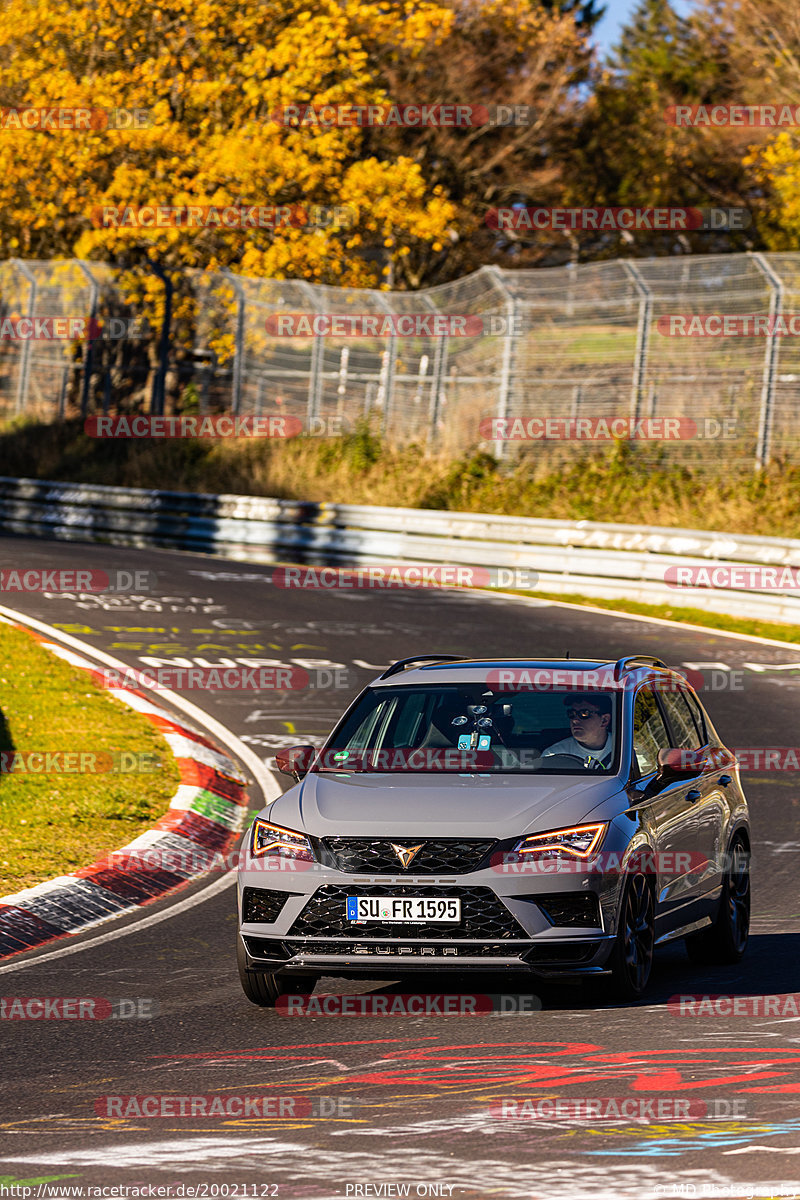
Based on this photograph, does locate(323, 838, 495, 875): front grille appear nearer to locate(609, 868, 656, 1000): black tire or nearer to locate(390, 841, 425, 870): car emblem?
locate(390, 841, 425, 870): car emblem

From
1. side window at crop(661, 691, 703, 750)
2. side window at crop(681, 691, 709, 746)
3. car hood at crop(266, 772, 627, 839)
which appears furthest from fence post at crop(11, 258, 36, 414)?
car hood at crop(266, 772, 627, 839)

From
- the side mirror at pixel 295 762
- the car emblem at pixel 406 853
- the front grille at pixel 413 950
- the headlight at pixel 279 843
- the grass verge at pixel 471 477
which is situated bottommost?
the front grille at pixel 413 950

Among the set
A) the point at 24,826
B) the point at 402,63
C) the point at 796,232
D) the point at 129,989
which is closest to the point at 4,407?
the point at 402,63

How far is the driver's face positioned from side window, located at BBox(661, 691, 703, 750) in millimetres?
831

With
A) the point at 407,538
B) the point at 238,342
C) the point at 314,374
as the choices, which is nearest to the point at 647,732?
the point at 407,538

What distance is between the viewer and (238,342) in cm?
3825

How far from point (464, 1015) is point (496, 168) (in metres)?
48.7

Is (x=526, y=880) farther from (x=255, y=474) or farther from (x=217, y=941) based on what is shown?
(x=255, y=474)

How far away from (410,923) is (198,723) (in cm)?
889

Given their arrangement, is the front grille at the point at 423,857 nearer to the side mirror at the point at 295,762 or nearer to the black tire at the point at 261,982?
the black tire at the point at 261,982

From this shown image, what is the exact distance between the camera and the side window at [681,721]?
955 centimetres

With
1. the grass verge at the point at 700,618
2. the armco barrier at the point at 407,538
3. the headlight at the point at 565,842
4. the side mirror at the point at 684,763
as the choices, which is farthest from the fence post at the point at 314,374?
the headlight at the point at 565,842

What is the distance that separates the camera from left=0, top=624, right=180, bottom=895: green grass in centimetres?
1112

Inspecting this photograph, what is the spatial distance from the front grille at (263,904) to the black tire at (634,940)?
56.5 inches
